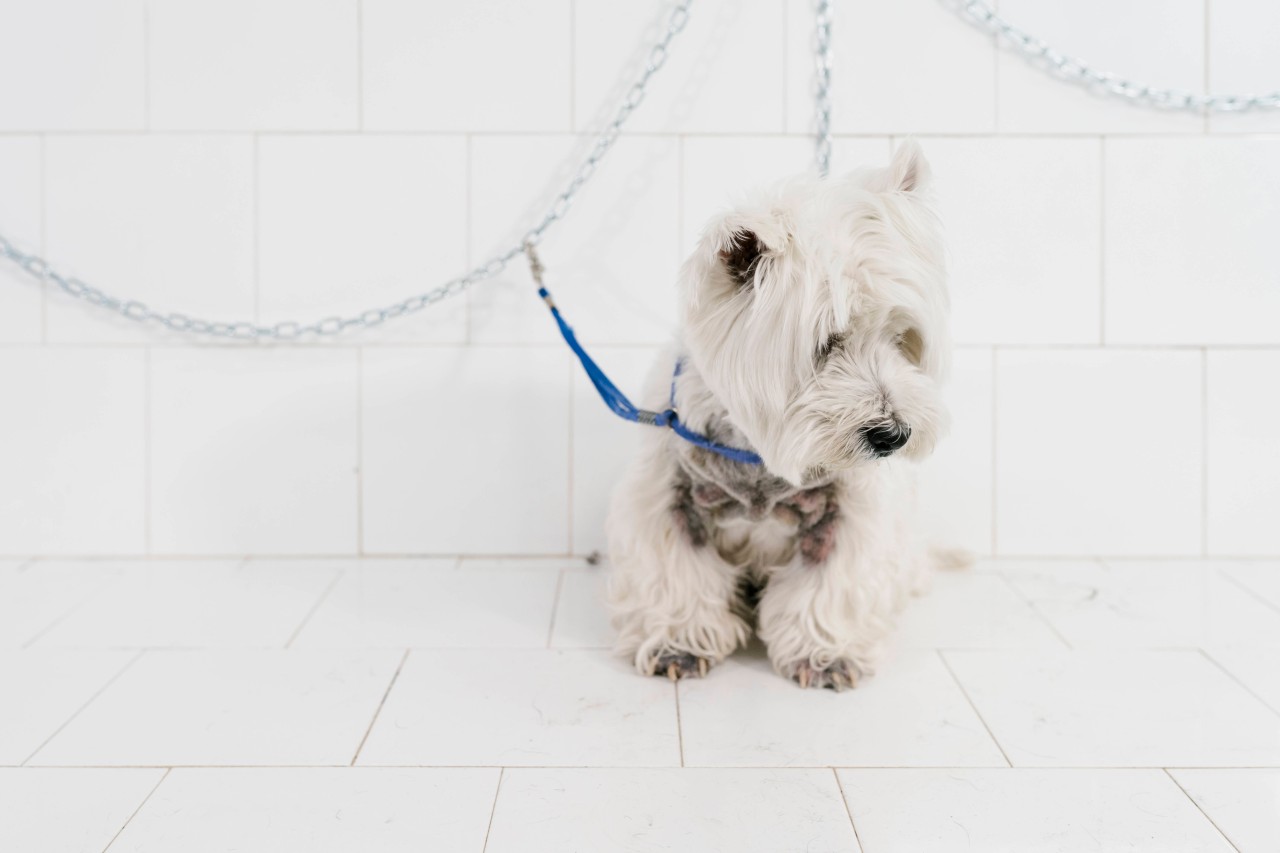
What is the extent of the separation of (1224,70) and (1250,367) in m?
0.68

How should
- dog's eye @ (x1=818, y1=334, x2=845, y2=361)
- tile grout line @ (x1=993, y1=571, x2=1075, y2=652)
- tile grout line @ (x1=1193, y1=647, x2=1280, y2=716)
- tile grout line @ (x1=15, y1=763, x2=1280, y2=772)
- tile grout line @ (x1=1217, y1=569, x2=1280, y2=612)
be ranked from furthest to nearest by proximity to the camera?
tile grout line @ (x1=1217, y1=569, x2=1280, y2=612), tile grout line @ (x1=993, y1=571, x2=1075, y2=652), tile grout line @ (x1=1193, y1=647, x2=1280, y2=716), dog's eye @ (x1=818, y1=334, x2=845, y2=361), tile grout line @ (x1=15, y1=763, x2=1280, y2=772)

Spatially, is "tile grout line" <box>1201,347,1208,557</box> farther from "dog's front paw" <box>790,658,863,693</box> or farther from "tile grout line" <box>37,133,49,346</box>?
"tile grout line" <box>37,133,49,346</box>

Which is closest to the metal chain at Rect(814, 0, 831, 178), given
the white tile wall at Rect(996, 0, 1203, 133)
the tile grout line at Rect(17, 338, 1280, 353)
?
the white tile wall at Rect(996, 0, 1203, 133)

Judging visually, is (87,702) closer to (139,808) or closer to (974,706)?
(139,808)

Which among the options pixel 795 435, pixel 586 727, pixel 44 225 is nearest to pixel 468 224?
pixel 44 225

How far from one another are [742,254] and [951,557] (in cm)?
117

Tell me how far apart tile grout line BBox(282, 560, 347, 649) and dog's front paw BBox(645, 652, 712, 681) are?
27.1 inches

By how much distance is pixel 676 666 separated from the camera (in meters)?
1.85

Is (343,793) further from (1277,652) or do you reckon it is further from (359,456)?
(1277,652)

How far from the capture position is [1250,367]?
2.53 metres

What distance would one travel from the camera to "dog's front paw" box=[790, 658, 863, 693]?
1.80m

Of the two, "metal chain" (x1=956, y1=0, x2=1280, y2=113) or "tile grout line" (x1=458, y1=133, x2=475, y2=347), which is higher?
"metal chain" (x1=956, y1=0, x2=1280, y2=113)

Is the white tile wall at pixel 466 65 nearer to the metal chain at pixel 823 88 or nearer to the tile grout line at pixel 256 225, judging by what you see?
the tile grout line at pixel 256 225

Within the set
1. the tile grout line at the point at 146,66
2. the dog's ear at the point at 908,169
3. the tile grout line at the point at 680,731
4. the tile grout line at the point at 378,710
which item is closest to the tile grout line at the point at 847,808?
the tile grout line at the point at 680,731
